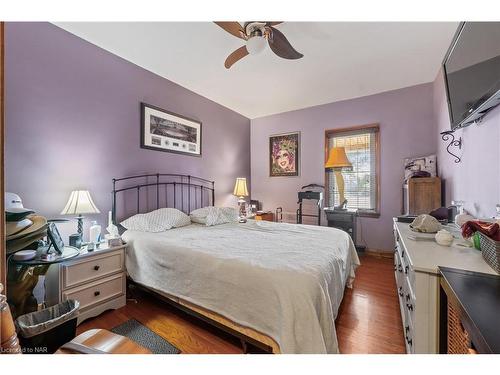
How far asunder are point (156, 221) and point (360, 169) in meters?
3.33

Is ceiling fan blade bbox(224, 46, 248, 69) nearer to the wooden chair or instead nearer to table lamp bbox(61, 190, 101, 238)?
table lamp bbox(61, 190, 101, 238)

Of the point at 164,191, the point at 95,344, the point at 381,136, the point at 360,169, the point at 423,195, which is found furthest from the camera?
the point at 360,169

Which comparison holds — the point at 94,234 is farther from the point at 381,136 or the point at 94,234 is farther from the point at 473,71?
the point at 381,136

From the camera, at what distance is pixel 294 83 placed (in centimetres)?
304

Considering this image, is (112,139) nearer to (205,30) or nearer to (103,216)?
(103,216)

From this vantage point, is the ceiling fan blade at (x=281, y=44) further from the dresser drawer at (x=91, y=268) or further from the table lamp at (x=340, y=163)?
the dresser drawer at (x=91, y=268)

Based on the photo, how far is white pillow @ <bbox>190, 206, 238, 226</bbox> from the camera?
274cm

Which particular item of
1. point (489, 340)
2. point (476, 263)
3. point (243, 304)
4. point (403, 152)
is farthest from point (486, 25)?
point (403, 152)

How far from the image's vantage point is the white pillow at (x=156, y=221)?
226 centimetres

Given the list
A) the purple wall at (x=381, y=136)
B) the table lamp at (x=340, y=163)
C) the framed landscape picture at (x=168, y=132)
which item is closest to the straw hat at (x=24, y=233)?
the framed landscape picture at (x=168, y=132)

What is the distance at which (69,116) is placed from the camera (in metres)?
2.01

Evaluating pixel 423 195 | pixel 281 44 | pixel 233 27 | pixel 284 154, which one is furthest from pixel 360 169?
pixel 233 27

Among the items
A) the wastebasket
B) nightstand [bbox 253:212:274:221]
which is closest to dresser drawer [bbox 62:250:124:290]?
the wastebasket

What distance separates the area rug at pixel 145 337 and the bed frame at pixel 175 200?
235mm
